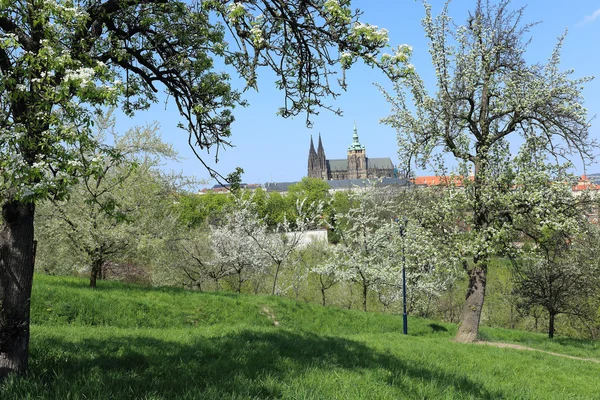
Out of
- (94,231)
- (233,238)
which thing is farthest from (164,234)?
(233,238)

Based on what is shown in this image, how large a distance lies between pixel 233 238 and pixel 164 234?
7.87 metres

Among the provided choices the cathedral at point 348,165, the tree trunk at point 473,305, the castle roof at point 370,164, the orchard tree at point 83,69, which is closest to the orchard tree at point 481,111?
the tree trunk at point 473,305

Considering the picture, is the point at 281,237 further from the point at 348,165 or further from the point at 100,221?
the point at 348,165

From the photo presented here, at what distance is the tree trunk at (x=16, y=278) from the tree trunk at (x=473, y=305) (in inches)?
558

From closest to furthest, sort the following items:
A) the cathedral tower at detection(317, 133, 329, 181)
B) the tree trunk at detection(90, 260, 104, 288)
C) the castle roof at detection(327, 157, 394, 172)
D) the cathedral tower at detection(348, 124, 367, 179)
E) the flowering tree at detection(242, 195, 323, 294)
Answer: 1. the tree trunk at detection(90, 260, 104, 288)
2. the flowering tree at detection(242, 195, 323, 294)
3. the cathedral tower at detection(317, 133, 329, 181)
4. the cathedral tower at detection(348, 124, 367, 179)
5. the castle roof at detection(327, 157, 394, 172)

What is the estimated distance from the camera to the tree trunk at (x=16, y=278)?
488 cm

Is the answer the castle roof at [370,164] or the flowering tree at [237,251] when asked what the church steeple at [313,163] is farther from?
the flowering tree at [237,251]

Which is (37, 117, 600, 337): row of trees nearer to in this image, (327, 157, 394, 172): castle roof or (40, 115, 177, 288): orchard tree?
(40, 115, 177, 288): orchard tree

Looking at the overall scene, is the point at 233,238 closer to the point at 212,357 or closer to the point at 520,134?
the point at 520,134

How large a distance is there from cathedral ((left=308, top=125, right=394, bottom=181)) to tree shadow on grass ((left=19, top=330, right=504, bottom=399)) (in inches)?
7063

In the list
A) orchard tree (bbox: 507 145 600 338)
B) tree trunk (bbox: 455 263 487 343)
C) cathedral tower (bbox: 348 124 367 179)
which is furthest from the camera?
cathedral tower (bbox: 348 124 367 179)

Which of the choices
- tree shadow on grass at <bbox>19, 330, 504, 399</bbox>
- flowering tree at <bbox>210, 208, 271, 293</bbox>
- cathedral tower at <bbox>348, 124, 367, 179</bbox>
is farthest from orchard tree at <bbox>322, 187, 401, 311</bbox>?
cathedral tower at <bbox>348, 124, 367, 179</bbox>

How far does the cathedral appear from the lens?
618 ft

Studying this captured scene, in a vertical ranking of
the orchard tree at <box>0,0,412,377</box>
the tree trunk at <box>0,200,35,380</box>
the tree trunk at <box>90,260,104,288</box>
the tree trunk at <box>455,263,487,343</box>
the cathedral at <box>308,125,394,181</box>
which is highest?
the cathedral at <box>308,125,394,181</box>
